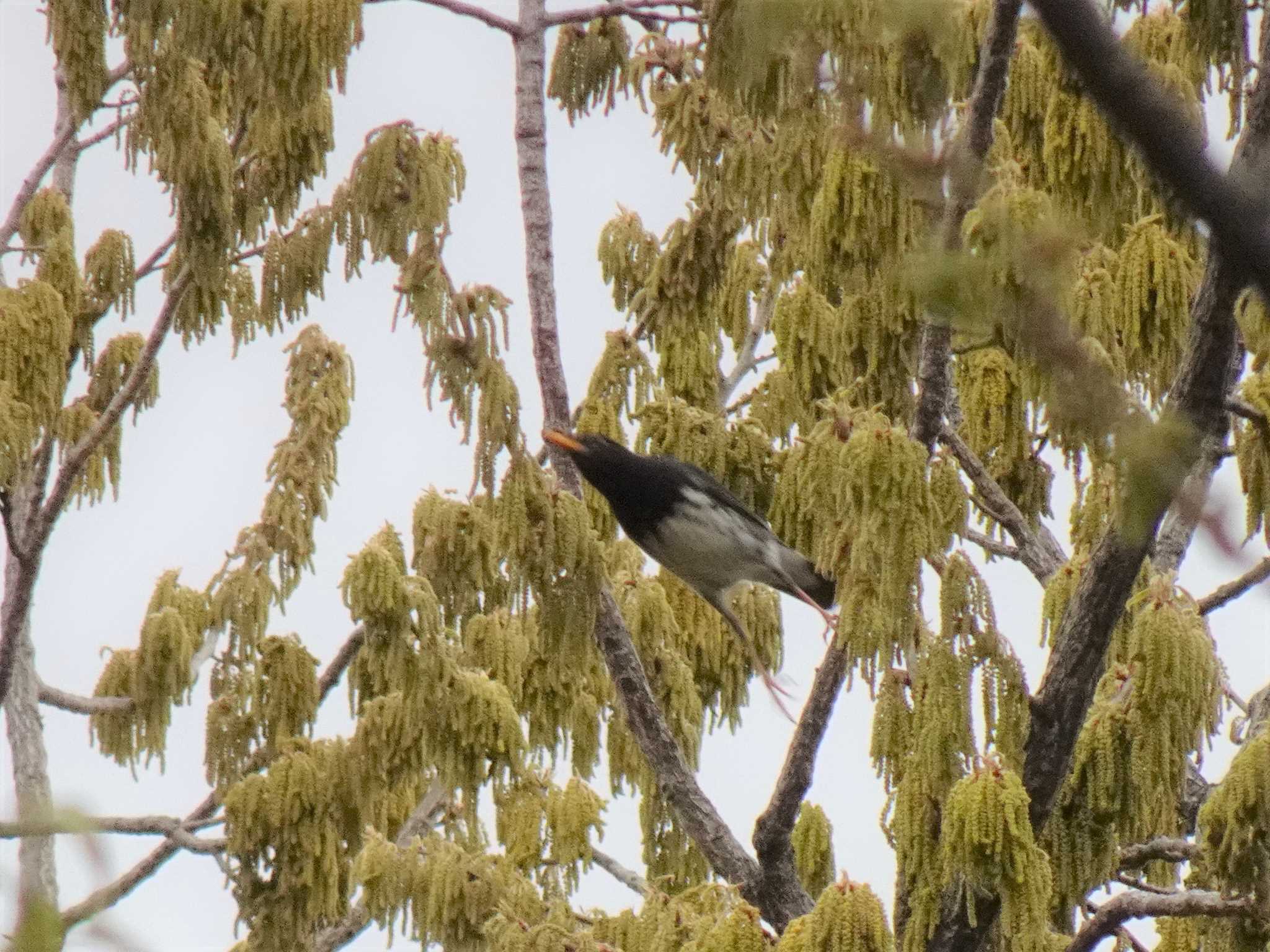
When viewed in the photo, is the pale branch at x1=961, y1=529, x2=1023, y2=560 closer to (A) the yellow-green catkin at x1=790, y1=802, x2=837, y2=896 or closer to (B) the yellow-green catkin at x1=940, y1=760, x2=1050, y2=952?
(A) the yellow-green catkin at x1=790, y1=802, x2=837, y2=896

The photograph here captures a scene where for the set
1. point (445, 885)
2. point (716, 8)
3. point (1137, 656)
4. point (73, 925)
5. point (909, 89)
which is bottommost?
point (73, 925)

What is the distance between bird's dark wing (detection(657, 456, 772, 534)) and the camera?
203 inches

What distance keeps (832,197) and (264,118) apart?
1.93 m

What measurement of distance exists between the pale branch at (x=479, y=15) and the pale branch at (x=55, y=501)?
4.26ft

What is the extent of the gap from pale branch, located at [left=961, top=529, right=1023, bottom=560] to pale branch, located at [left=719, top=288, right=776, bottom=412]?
1.13 metres

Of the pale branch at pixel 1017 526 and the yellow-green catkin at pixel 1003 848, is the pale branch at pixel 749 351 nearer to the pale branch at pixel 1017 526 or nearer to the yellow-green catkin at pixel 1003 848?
the pale branch at pixel 1017 526

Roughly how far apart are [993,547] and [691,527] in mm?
1262

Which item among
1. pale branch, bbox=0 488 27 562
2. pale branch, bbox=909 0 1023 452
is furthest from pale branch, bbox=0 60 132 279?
pale branch, bbox=909 0 1023 452

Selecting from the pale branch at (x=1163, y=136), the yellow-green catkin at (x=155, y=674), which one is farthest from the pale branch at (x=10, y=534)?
the pale branch at (x=1163, y=136)

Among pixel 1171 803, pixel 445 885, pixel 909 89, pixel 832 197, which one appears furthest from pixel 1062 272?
pixel 445 885

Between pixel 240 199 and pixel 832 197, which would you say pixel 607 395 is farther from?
pixel 832 197

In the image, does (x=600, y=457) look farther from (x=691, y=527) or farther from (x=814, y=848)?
(x=814, y=848)

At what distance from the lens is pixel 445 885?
457 centimetres

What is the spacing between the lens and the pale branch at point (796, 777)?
161 inches
